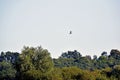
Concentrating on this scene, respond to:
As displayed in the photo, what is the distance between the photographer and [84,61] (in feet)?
641

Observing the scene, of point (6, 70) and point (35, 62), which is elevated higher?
point (6, 70)

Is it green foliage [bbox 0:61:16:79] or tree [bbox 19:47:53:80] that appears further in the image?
green foliage [bbox 0:61:16:79]

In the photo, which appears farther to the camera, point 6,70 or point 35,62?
point 6,70

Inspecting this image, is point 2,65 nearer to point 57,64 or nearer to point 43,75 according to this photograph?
point 57,64

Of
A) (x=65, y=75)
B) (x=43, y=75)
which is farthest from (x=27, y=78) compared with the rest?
(x=65, y=75)

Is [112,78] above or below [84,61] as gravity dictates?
below

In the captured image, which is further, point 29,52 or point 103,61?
point 103,61

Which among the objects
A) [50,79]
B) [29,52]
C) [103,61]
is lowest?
[50,79]

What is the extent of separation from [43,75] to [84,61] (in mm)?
105141

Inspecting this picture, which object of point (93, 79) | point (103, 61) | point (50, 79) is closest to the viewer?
point (50, 79)

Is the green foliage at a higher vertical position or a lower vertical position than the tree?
higher

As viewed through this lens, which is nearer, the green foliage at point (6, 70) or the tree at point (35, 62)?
the tree at point (35, 62)

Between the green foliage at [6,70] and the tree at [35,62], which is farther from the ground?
the green foliage at [6,70]

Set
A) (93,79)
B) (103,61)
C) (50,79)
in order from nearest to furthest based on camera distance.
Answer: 1. (50,79)
2. (93,79)
3. (103,61)
